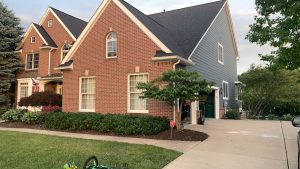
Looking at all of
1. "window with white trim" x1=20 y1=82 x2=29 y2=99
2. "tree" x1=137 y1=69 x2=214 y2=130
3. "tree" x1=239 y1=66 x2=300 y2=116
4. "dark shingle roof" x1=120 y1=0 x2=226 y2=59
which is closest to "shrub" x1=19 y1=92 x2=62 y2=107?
"window with white trim" x1=20 y1=82 x2=29 y2=99

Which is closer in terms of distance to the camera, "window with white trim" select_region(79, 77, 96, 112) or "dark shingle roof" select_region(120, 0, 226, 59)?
"dark shingle roof" select_region(120, 0, 226, 59)

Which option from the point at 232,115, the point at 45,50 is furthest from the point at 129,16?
the point at 45,50

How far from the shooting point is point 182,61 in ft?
46.9

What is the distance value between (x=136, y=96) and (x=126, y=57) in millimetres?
2237

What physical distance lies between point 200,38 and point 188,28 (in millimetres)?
2037

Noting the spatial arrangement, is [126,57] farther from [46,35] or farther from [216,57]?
[46,35]

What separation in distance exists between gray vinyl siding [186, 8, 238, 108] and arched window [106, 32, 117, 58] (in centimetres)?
431

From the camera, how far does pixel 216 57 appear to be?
21.5m

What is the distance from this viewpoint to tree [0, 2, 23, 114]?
84.2ft

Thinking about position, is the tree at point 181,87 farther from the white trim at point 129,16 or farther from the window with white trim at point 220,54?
the window with white trim at point 220,54

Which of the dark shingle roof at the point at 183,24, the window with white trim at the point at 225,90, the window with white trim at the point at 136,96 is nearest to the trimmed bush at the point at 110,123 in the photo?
the window with white trim at the point at 136,96

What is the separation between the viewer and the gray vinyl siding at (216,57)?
18359 millimetres

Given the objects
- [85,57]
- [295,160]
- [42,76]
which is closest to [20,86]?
[42,76]

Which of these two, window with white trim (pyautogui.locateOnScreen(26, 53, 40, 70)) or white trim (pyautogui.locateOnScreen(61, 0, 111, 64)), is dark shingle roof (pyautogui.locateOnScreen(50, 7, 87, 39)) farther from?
white trim (pyautogui.locateOnScreen(61, 0, 111, 64))
